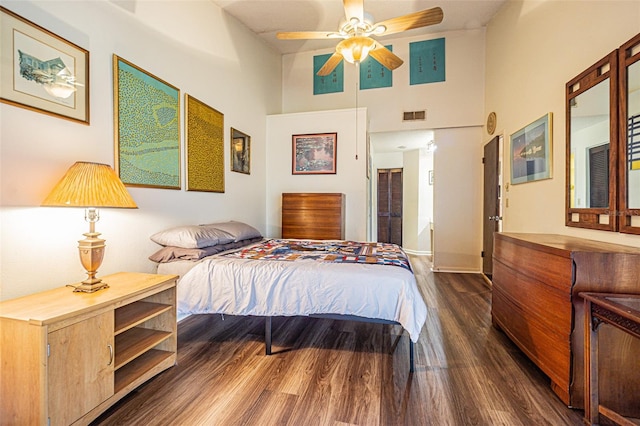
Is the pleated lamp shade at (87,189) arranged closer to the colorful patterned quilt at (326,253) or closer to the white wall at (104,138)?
the white wall at (104,138)

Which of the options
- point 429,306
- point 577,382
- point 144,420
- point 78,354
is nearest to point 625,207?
point 577,382

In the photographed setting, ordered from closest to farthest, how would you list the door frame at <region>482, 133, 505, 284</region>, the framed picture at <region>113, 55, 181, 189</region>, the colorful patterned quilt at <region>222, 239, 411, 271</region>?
the framed picture at <region>113, 55, 181, 189</region> < the colorful patterned quilt at <region>222, 239, 411, 271</region> < the door frame at <region>482, 133, 505, 284</region>

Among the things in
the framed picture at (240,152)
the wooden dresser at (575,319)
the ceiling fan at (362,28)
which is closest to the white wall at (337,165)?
the framed picture at (240,152)

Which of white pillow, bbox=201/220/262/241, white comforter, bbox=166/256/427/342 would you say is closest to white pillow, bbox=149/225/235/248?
Result: white comforter, bbox=166/256/427/342

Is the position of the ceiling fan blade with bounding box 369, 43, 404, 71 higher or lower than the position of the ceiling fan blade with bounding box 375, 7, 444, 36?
lower

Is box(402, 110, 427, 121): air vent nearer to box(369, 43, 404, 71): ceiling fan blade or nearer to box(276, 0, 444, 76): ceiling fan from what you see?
box(369, 43, 404, 71): ceiling fan blade

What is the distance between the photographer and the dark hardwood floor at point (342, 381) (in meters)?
1.44

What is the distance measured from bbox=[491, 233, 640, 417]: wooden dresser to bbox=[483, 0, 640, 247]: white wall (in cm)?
41

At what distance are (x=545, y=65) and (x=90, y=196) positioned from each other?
3.85m

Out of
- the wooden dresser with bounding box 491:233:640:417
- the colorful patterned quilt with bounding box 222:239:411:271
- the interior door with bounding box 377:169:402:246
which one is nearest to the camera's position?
the wooden dresser with bounding box 491:233:640:417

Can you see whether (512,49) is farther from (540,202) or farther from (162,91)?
(162,91)

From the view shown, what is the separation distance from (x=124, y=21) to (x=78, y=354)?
2344 millimetres

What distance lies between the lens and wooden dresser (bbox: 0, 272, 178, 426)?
45.1 inches

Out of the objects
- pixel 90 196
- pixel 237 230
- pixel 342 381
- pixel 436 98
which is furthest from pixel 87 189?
pixel 436 98
